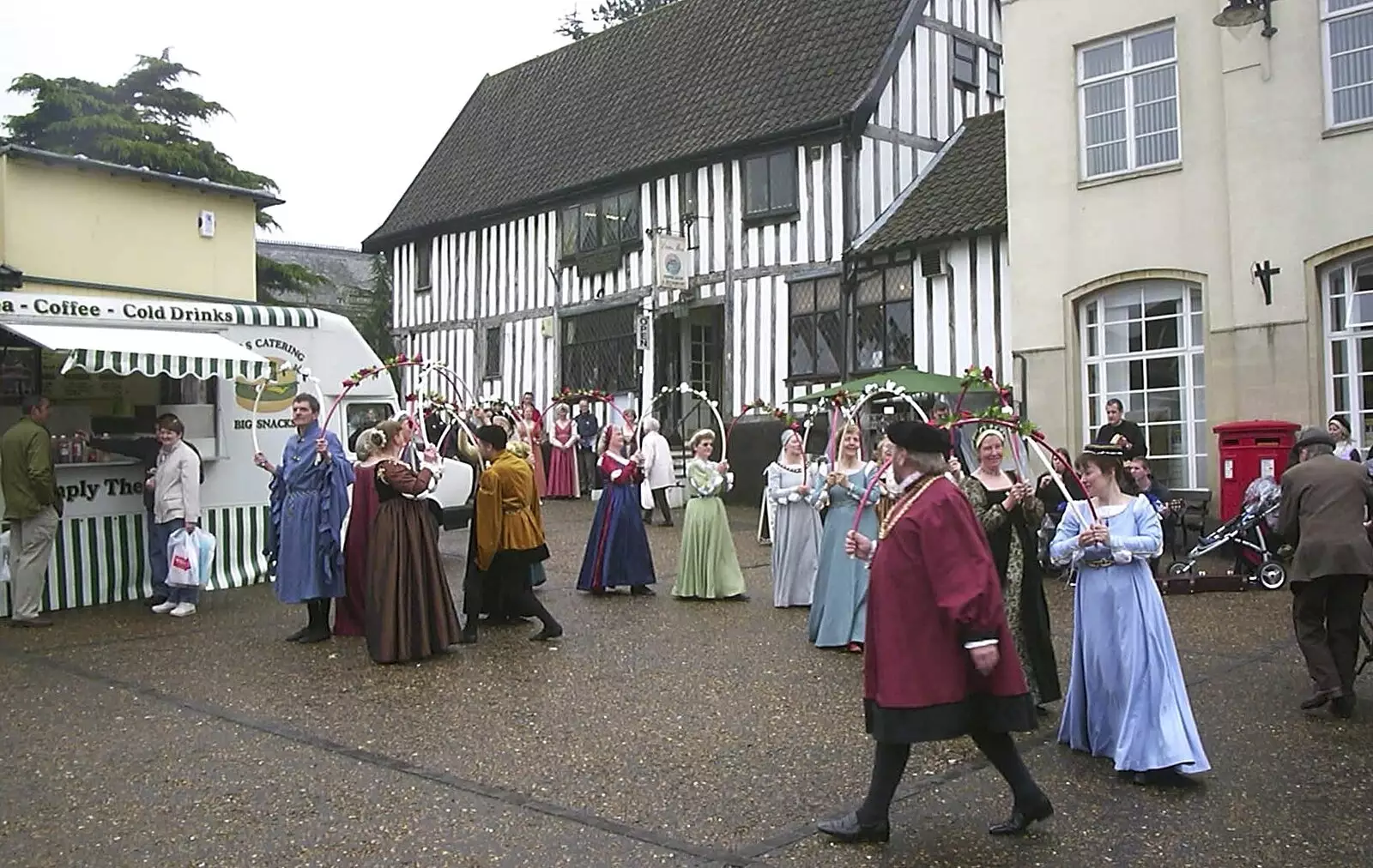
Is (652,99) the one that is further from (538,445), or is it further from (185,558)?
(185,558)

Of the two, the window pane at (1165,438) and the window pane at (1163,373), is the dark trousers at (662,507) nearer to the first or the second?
the window pane at (1165,438)

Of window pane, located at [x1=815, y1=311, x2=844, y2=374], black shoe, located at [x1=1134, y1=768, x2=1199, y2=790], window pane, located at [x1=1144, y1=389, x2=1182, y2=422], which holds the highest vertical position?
window pane, located at [x1=815, y1=311, x2=844, y2=374]

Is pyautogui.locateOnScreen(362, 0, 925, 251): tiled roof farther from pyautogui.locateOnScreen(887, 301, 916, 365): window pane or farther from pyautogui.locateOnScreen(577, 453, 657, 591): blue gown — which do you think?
pyautogui.locateOnScreen(577, 453, 657, 591): blue gown

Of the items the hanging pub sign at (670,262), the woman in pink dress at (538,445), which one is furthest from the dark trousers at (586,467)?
the hanging pub sign at (670,262)

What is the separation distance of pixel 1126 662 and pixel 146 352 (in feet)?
26.9

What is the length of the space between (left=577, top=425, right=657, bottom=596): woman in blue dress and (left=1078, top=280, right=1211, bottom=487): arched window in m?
6.69

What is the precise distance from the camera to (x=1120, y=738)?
5512 millimetres

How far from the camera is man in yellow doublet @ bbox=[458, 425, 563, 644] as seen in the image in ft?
29.3

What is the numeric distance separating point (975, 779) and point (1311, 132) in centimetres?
1055

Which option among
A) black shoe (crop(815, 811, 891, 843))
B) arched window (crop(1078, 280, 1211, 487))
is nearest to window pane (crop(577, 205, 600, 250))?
arched window (crop(1078, 280, 1211, 487))

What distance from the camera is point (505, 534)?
8938 mm

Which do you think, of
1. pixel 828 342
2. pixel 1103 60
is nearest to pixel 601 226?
pixel 828 342

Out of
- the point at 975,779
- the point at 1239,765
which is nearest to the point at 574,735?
the point at 975,779

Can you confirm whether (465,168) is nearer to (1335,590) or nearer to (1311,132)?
(1311,132)
